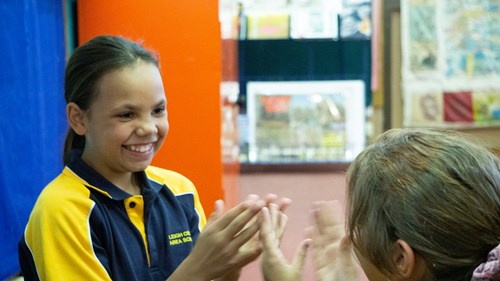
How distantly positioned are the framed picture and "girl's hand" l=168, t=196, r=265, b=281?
603cm

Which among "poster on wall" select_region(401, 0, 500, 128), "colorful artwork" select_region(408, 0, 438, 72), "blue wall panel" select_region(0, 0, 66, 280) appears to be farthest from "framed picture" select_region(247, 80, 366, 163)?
"blue wall panel" select_region(0, 0, 66, 280)

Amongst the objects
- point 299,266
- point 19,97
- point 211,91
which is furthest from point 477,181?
point 19,97

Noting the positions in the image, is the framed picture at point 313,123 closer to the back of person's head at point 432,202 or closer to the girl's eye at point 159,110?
the girl's eye at point 159,110

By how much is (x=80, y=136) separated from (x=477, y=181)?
0.83 m

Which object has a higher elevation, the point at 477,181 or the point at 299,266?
the point at 477,181

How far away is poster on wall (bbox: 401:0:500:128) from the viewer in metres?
5.20

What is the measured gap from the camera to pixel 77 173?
1.23 meters

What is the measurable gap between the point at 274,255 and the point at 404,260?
0.28 m

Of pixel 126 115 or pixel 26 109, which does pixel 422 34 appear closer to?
pixel 26 109

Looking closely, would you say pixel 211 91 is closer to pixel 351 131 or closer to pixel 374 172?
pixel 374 172

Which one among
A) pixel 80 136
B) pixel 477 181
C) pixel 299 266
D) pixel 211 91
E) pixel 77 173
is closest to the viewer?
pixel 477 181

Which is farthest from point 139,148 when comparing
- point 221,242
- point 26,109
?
point 26,109

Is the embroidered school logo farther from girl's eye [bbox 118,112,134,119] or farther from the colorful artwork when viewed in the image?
the colorful artwork

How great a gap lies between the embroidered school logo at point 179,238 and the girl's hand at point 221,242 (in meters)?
0.12
